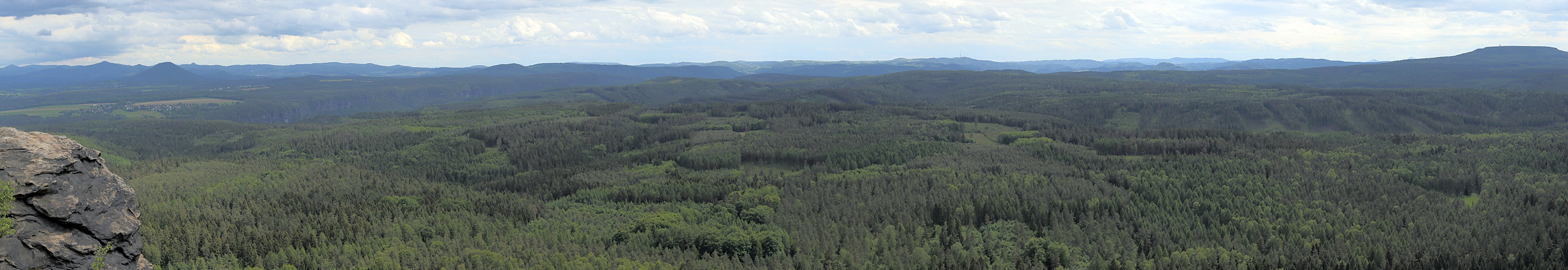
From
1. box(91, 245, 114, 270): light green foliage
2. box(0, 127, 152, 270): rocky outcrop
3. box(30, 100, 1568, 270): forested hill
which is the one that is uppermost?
box(0, 127, 152, 270): rocky outcrop

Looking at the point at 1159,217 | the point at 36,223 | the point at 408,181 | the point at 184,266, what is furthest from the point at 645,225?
the point at 408,181

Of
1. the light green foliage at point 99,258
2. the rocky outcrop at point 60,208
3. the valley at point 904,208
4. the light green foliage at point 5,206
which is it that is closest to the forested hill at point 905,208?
the valley at point 904,208

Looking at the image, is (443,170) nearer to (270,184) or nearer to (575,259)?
(270,184)

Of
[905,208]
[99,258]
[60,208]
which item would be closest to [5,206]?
[60,208]

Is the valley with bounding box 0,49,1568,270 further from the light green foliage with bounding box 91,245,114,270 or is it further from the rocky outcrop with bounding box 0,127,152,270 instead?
the light green foliage with bounding box 91,245,114,270

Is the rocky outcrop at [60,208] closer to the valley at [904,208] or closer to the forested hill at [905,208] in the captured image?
the valley at [904,208]

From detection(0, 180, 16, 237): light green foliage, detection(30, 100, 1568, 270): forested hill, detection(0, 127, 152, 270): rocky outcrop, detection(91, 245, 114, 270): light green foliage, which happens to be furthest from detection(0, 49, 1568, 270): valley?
detection(0, 180, 16, 237): light green foliage
